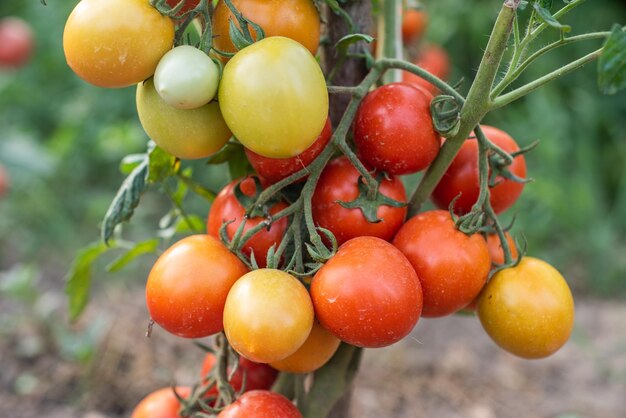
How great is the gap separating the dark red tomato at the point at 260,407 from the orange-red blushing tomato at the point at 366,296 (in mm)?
146

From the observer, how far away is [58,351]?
188 cm

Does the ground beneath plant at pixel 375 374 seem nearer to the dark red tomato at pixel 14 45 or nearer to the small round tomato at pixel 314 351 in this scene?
the small round tomato at pixel 314 351

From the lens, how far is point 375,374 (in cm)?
190

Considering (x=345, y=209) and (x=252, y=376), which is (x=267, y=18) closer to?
(x=345, y=209)

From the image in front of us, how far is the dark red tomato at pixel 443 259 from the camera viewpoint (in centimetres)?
72

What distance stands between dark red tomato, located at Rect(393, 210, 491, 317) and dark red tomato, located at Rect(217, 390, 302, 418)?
0.20 metres

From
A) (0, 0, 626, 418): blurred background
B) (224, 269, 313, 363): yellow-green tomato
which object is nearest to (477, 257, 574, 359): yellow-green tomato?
(224, 269, 313, 363): yellow-green tomato

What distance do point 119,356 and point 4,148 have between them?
1.38 m

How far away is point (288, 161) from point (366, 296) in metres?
0.17

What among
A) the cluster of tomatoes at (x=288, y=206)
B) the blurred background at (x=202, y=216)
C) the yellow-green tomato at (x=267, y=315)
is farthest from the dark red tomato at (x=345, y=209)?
the blurred background at (x=202, y=216)

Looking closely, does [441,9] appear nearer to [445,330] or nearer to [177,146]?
[445,330]

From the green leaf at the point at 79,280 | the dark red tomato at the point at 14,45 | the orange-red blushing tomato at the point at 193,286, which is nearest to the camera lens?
the orange-red blushing tomato at the point at 193,286

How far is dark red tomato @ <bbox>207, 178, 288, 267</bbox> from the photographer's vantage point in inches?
29.5

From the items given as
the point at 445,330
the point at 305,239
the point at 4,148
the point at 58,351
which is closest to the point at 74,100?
the point at 4,148
